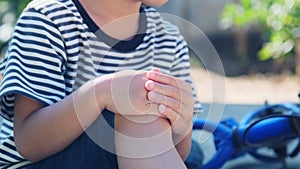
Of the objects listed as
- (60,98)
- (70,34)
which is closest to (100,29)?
(70,34)

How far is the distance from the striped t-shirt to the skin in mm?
36

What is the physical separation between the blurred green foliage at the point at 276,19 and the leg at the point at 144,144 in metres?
2.46

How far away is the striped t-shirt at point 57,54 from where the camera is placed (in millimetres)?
1263

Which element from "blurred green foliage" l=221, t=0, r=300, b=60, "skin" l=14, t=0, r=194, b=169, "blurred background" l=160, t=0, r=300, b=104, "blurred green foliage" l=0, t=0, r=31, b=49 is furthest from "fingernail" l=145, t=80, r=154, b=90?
"blurred green foliage" l=0, t=0, r=31, b=49

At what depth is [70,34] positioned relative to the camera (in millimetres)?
1329

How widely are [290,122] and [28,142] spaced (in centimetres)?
75

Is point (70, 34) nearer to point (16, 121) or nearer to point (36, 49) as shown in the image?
point (36, 49)

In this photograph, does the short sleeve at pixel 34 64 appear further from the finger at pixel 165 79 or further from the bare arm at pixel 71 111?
the finger at pixel 165 79

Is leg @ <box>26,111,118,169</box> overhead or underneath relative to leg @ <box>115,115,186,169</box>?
underneath

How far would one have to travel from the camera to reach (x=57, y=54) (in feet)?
4.26

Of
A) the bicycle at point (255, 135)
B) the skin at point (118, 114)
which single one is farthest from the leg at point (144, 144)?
the bicycle at point (255, 135)

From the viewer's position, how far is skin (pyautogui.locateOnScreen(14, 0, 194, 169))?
1.15 m

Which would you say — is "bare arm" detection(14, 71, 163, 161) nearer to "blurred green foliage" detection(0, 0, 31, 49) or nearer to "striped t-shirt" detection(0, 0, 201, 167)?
"striped t-shirt" detection(0, 0, 201, 167)

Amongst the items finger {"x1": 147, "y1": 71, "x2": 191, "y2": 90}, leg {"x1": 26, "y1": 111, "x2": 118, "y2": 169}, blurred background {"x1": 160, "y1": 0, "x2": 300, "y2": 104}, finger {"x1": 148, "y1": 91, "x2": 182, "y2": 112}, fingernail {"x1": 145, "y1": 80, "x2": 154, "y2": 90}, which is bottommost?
blurred background {"x1": 160, "y1": 0, "x2": 300, "y2": 104}
